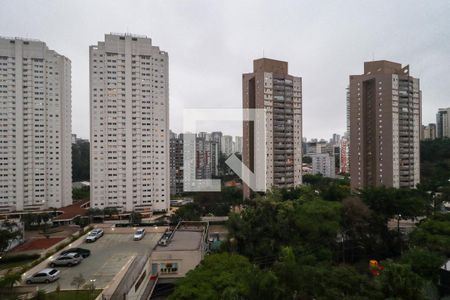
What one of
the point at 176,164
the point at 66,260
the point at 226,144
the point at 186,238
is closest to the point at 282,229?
the point at 186,238

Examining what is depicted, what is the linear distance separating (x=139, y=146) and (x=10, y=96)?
471 inches

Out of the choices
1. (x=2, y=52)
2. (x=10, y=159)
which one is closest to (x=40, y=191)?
(x=10, y=159)

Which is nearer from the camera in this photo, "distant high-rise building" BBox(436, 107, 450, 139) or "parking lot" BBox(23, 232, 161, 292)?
"parking lot" BBox(23, 232, 161, 292)

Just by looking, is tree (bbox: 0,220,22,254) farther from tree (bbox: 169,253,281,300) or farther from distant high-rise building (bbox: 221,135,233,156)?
distant high-rise building (bbox: 221,135,233,156)

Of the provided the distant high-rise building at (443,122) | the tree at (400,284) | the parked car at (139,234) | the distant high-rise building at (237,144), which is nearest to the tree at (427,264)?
the tree at (400,284)

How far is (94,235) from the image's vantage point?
11602 millimetres

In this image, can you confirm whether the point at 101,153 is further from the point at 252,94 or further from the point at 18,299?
the point at 18,299

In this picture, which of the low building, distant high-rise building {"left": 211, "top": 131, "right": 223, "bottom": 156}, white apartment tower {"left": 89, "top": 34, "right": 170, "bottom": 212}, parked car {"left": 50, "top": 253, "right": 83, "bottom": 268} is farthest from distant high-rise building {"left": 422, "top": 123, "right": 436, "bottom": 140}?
parked car {"left": 50, "top": 253, "right": 83, "bottom": 268}

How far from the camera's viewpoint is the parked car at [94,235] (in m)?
11.2

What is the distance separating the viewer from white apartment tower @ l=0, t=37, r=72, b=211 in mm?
22516

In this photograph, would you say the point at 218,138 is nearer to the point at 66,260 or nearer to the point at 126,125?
the point at 126,125

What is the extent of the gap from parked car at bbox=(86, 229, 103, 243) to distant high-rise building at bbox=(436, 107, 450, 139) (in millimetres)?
51657

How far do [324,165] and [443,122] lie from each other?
69.5 ft

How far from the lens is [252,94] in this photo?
24125mm
